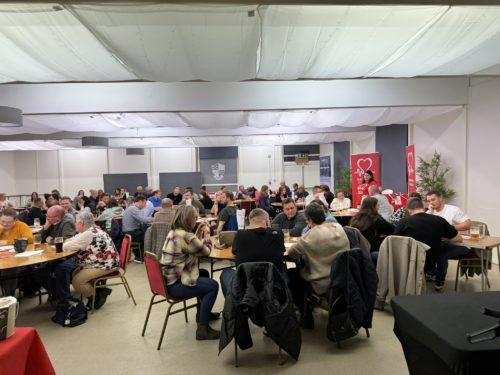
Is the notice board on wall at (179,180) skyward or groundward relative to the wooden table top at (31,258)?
skyward

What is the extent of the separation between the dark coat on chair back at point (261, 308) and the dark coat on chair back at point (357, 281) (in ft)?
1.40

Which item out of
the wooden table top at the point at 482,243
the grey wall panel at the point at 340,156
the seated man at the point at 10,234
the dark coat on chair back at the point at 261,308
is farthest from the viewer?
the grey wall panel at the point at 340,156

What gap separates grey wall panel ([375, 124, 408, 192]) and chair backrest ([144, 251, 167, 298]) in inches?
272

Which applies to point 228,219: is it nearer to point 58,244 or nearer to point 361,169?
point 58,244

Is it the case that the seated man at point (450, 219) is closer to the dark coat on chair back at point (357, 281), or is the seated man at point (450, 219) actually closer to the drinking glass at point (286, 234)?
the dark coat on chair back at point (357, 281)

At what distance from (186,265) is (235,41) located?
182 cm

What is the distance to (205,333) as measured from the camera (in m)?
3.03

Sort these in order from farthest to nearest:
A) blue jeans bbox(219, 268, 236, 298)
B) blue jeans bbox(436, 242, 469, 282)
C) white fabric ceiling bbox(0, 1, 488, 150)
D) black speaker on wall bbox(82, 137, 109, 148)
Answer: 1. black speaker on wall bbox(82, 137, 109, 148)
2. blue jeans bbox(436, 242, 469, 282)
3. blue jeans bbox(219, 268, 236, 298)
4. white fabric ceiling bbox(0, 1, 488, 150)

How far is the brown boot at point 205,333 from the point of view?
3016mm

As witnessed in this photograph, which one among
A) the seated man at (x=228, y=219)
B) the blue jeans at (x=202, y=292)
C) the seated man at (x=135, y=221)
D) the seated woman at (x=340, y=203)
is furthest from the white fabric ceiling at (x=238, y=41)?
the seated woman at (x=340, y=203)

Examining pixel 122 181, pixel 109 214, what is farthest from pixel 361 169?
pixel 122 181

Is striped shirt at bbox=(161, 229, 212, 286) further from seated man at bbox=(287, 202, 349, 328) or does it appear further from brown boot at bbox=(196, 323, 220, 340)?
seated man at bbox=(287, 202, 349, 328)

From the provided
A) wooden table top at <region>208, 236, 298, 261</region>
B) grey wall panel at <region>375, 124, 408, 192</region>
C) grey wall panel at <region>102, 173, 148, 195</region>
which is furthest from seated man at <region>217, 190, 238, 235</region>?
grey wall panel at <region>102, 173, 148, 195</region>

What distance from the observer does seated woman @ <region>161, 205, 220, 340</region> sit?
289 centimetres
